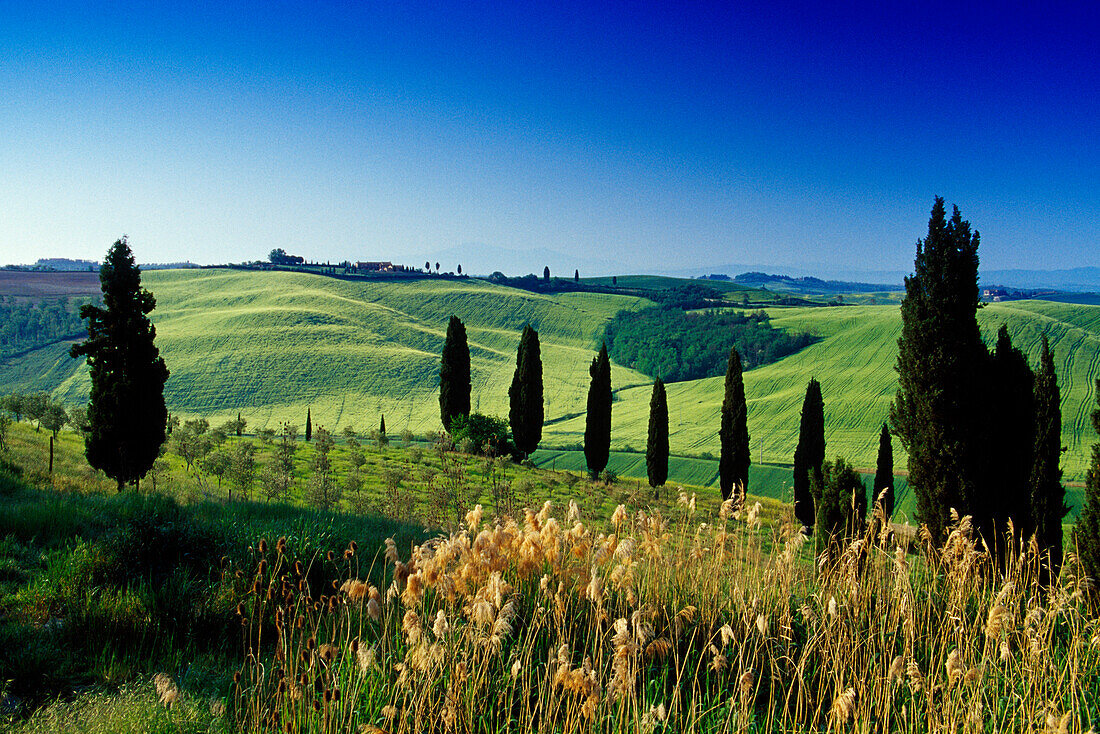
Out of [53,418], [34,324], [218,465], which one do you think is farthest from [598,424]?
[34,324]

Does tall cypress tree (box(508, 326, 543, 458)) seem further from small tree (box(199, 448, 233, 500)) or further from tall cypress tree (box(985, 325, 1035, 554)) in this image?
tall cypress tree (box(985, 325, 1035, 554))

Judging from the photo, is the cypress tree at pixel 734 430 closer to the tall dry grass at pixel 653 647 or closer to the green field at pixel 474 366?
the green field at pixel 474 366

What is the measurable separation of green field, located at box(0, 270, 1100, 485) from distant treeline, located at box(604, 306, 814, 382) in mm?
4177

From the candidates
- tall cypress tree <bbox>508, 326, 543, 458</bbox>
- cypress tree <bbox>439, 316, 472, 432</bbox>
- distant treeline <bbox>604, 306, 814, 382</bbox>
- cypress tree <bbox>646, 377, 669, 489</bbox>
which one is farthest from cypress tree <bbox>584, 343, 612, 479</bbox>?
distant treeline <bbox>604, 306, 814, 382</bbox>

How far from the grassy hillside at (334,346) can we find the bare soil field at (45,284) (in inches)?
459

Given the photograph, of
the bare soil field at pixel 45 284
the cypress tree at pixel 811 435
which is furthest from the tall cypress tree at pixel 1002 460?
the bare soil field at pixel 45 284

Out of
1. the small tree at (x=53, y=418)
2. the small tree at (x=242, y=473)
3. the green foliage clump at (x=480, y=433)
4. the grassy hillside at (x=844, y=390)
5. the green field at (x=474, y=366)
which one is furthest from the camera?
the green field at (x=474, y=366)

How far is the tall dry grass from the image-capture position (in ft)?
11.9

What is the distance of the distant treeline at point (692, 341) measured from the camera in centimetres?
10900

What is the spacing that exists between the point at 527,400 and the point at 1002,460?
3338 cm

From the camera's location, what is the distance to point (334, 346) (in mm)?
94312

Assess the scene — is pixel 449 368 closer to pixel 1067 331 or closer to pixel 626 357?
pixel 626 357

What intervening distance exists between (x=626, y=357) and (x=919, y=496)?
103 meters

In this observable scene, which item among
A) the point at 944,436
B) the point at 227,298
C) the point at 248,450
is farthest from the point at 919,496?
the point at 227,298
